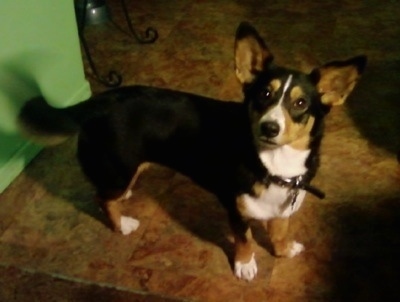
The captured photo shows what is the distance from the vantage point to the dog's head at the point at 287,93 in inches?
A: 56.0

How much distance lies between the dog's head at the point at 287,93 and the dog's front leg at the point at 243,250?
0.27 metres

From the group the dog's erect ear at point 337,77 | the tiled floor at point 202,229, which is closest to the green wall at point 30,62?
the tiled floor at point 202,229

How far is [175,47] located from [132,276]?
146 centimetres

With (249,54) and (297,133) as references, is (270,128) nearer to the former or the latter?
(297,133)

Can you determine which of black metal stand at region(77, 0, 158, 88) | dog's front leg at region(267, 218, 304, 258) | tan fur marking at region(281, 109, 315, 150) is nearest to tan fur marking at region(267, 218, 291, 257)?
dog's front leg at region(267, 218, 304, 258)

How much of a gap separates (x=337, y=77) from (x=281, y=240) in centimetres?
58

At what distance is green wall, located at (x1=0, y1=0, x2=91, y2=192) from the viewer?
6.54ft

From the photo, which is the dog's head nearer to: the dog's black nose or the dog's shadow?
the dog's black nose

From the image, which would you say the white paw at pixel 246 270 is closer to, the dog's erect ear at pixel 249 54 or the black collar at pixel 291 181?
the black collar at pixel 291 181

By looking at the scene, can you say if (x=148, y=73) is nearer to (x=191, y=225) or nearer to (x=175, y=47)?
(x=175, y=47)

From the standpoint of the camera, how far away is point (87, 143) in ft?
5.72

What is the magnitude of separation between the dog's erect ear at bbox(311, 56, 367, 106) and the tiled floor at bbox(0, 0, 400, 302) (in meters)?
0.59

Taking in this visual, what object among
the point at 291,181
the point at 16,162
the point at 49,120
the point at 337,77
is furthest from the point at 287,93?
A: the point at 16,162

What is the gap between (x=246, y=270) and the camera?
1.78 metres
